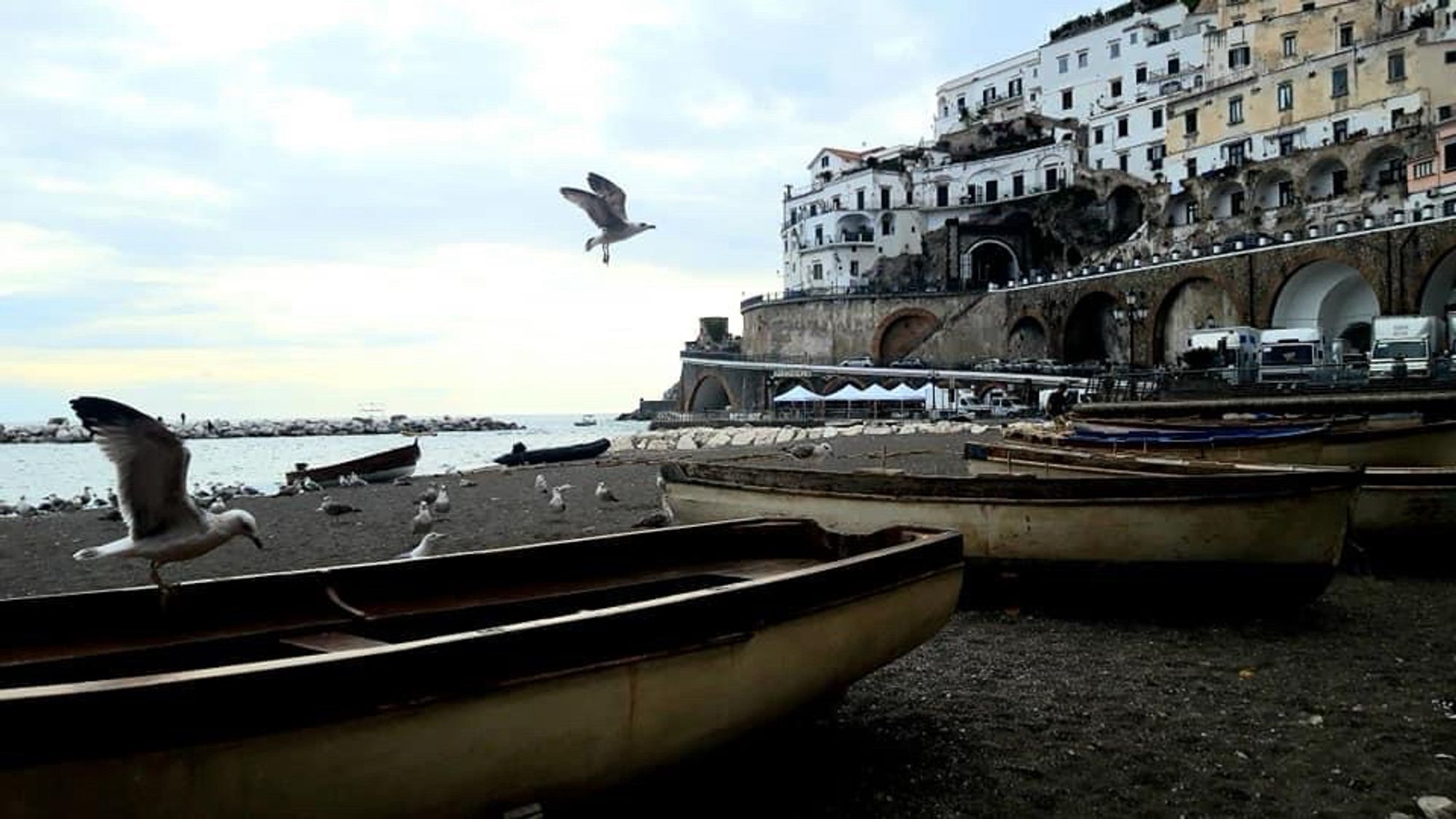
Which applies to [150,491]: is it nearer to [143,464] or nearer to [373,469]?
[143,464]

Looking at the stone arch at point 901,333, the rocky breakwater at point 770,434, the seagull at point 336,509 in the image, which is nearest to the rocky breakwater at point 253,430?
the stone arch at point 901,333

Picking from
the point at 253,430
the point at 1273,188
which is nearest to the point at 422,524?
the point at 1273,188

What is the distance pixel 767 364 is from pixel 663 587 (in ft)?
202

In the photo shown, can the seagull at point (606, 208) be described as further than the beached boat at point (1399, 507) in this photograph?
Yes

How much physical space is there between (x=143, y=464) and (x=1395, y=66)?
187 feet

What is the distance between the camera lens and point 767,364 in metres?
66.9

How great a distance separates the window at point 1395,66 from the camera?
46.5m

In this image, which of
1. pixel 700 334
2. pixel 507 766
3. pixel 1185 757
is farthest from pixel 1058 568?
pixel 700 334

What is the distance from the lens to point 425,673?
3242 millimetres

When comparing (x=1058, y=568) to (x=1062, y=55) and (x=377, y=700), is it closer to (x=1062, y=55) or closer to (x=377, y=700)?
(x=377, y=700)

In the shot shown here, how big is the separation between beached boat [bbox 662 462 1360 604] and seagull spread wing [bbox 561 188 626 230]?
579 centimetres

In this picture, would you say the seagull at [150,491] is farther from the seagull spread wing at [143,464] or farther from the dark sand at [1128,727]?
the dark sand at [1128,727]

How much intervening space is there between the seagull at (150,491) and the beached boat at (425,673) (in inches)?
10.1

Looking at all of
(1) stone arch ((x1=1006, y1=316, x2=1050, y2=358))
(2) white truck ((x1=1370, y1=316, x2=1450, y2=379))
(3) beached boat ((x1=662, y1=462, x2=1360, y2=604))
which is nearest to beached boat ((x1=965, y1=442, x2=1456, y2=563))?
(3) beached boat ((x1=662, y1=462, x2=1360, y2=604))
